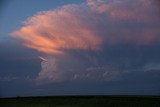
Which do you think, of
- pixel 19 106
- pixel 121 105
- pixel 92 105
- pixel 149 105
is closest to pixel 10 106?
pixel 19 106

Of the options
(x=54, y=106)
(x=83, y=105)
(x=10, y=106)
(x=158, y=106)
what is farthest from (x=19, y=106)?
(x=158, y=106)

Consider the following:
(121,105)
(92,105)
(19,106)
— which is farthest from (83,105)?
(19,106)

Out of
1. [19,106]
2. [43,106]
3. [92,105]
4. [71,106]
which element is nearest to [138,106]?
[92,105]

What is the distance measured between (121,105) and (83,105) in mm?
10622

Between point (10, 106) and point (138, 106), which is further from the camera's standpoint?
point (10, 106)

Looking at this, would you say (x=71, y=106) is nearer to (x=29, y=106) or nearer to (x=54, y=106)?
(x=54, y=106)

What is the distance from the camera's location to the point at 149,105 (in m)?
86.4

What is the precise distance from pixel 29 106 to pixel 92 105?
54.8ft

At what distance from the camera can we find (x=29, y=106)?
283 ft

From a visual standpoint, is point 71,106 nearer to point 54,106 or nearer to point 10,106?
point 54,106

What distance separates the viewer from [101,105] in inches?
3415

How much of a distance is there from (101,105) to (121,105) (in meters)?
5.51

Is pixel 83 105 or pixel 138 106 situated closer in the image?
pixel 138 106

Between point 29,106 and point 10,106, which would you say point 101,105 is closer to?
point 29,106
